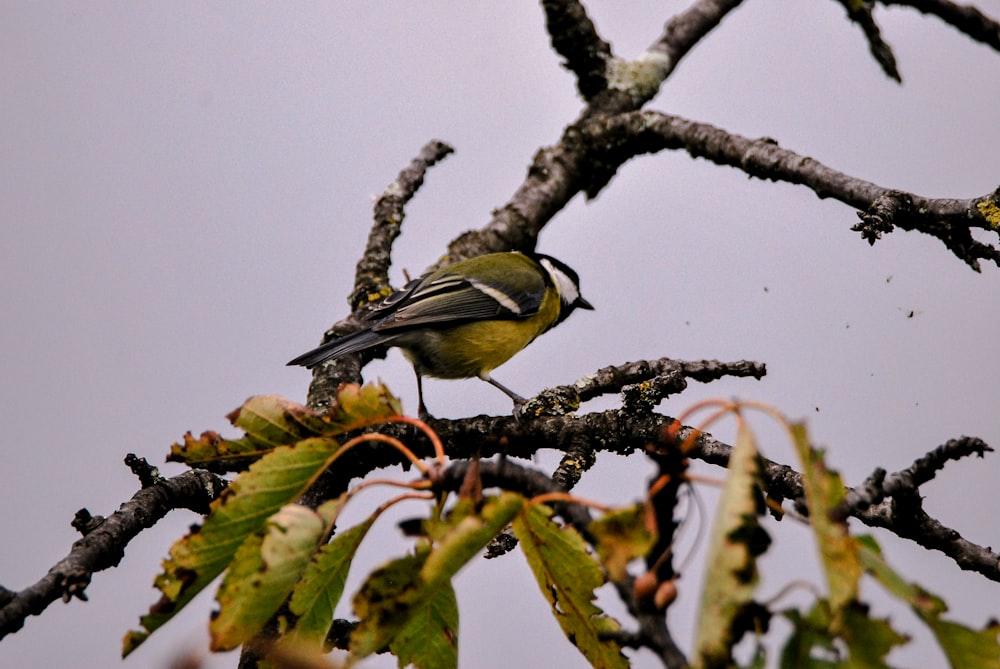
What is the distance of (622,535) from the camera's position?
1062mm

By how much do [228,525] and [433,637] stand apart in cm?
38

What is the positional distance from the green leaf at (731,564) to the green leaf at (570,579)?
1.14ft

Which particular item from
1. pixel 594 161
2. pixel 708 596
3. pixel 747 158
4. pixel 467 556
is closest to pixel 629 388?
pixel 747 158

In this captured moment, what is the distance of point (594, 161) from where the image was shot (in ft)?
13.5

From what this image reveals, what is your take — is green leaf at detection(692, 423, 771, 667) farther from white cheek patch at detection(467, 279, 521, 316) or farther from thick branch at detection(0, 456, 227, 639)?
white cheek patch at detection(467, 279, 521, 316)

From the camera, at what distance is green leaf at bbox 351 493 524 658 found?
3.73 ft

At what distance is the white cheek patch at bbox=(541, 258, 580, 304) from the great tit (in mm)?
179

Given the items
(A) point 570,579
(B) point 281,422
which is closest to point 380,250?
(B) point 281,422

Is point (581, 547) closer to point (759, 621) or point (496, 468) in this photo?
point (496, 468)

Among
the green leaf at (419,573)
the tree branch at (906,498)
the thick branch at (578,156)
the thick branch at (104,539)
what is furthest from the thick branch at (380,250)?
the green leaf at (419,573)

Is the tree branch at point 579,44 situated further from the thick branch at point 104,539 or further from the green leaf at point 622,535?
the green leaf at point 622,535

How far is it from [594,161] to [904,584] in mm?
3264

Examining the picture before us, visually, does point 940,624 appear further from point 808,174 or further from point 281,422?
point 808,174

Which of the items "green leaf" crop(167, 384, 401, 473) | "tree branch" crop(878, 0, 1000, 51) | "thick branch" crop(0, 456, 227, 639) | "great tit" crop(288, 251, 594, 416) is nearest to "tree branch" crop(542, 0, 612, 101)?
"great tit" crop(288, 251, 594, 416)
